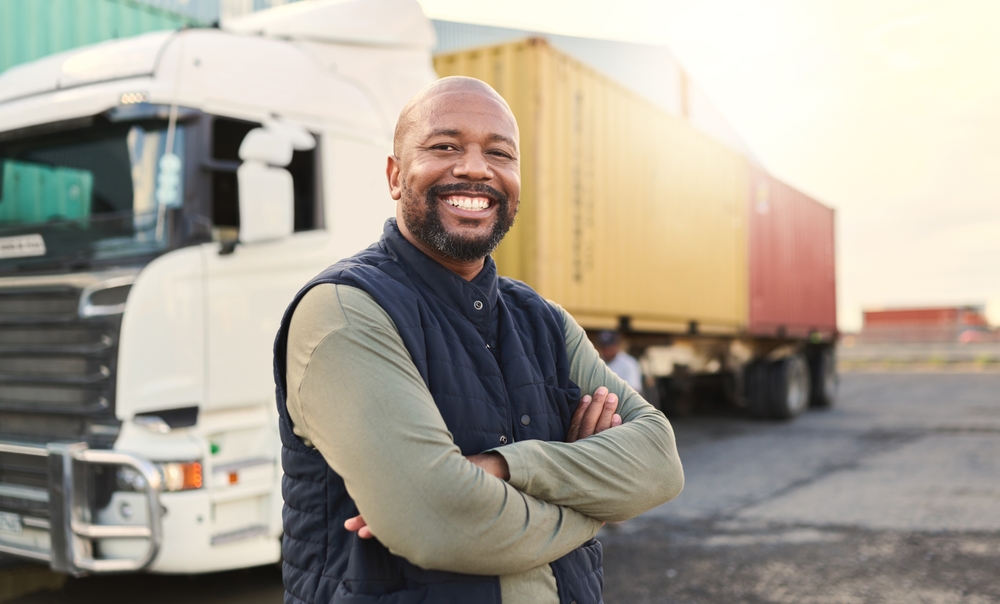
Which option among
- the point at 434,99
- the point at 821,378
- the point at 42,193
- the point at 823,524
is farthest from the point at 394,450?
the point at 821,378

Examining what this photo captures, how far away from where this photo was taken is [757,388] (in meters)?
13.4

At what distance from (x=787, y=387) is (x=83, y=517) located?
39.0ft

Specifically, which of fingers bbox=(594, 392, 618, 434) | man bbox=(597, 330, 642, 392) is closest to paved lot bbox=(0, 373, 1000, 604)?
man bbox=(597, 330, 642, 392)

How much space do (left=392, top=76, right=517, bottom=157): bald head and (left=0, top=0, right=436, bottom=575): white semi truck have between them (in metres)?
2.43

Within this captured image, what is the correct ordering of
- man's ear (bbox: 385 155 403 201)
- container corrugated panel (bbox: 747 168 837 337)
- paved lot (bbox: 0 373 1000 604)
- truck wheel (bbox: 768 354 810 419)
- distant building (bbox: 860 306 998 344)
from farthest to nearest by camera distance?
distant building (bbox: 860 306 998 344) → truck wheel (bbox: 768 354 810 419) → container corrugated panel (bbox: 747 168 837 337) → paved lot (bbox: 0 373 1000 604) → man's ear (bbox: 385 155 403 201)

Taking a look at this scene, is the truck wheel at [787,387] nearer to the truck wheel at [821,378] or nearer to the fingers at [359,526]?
the truck wheel at [821,378]

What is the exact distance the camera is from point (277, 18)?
473cm

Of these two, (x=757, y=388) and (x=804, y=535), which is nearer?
(x=804, y=535)

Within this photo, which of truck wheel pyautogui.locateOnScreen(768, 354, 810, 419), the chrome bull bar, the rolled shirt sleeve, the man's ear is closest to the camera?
the rolled shirt sleeve

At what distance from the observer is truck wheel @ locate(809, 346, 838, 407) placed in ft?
51.5

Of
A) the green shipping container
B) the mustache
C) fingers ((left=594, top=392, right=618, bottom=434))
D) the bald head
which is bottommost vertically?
fingers ((left=594, top=392, right=618, bottom=434))

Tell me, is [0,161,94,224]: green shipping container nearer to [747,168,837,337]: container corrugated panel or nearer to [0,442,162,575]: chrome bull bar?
[0,442,162,575]: chrome bull bar

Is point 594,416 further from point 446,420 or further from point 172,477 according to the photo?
point 172,477

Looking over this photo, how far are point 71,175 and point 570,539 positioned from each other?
140 inches
